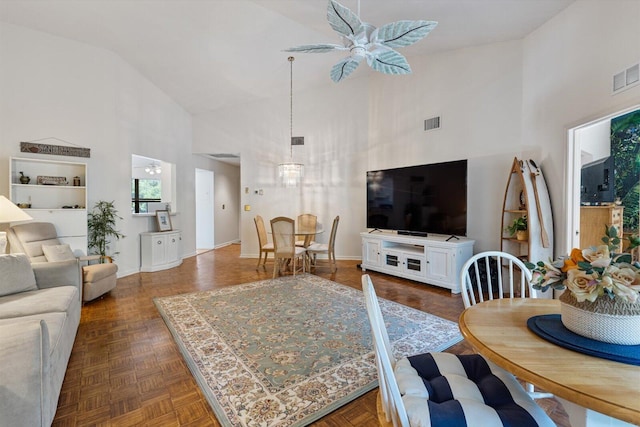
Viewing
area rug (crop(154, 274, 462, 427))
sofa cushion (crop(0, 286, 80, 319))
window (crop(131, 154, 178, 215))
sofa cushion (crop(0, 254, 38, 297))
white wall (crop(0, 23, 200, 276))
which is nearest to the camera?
area rug (crop(154, 274, 462, 427))

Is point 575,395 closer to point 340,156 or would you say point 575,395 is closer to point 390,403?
point 390,403

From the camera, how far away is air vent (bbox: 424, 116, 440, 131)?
190 inches

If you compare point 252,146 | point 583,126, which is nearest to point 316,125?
point 252,146

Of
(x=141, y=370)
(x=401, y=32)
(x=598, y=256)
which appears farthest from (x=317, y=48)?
(x=141, y=370)

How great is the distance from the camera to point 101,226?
4.48 meters

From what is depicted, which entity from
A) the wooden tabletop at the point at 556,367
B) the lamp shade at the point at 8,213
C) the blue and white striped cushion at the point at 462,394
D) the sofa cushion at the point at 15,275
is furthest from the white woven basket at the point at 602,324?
the lamp shade at the point at 8,213

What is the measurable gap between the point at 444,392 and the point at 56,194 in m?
5.45

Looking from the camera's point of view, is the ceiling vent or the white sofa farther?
the ceiling vent

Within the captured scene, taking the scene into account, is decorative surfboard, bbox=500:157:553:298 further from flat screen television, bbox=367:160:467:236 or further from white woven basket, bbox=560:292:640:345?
white woven basket, bbox=560:292:640:345

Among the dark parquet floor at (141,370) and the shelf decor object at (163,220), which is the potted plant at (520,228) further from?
the shelf decor object at (163,220)

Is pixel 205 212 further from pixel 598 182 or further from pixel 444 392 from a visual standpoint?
pixel 598 182

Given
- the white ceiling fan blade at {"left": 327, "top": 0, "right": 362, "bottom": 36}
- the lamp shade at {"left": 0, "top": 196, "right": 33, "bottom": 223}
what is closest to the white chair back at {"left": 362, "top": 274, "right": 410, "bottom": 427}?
the white ceiling fan blade at {"left": 327, "top": 0, "right": 362, "bottom": 36}

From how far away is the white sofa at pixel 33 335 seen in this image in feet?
4.19

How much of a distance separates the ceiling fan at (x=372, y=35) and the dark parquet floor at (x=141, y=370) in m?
2.61
